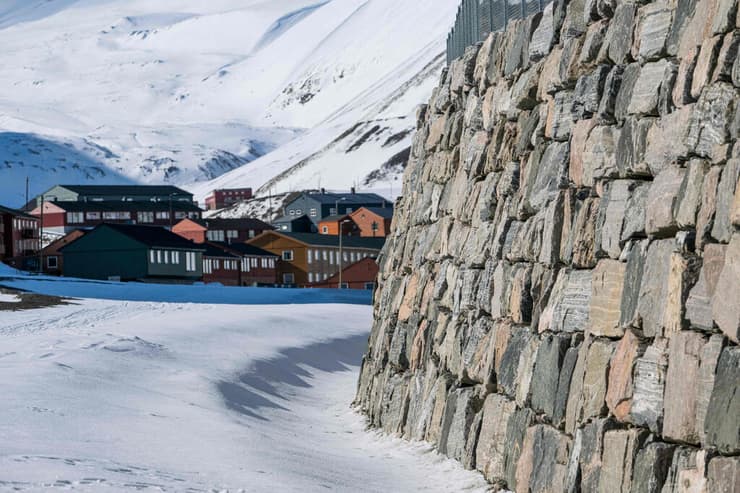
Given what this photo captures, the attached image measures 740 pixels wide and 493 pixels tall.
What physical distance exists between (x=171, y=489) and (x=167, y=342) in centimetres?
2268

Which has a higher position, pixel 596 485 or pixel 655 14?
pixel 655 14

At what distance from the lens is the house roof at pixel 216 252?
377 ft

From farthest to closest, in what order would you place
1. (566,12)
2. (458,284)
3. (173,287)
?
(173,287)
(458,284)
(566,12)

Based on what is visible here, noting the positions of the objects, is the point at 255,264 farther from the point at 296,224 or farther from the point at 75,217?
the point at 75,217

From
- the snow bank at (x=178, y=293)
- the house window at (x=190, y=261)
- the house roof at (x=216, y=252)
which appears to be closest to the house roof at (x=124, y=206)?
the house roof at (x=216, y=252)

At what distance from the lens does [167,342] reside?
120 feet

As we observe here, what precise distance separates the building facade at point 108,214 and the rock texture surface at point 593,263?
153 meters

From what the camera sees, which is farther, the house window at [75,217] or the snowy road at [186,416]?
the house window at [75,217]

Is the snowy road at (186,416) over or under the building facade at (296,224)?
under

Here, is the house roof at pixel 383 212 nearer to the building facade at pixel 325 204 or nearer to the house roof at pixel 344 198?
the building facade at pixel 325 204

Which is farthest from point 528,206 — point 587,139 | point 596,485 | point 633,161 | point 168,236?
point 168,236

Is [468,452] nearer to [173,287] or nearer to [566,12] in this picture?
[566,12]

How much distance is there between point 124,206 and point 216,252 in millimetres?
69023

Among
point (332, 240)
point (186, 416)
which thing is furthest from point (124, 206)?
point (186, 416)
